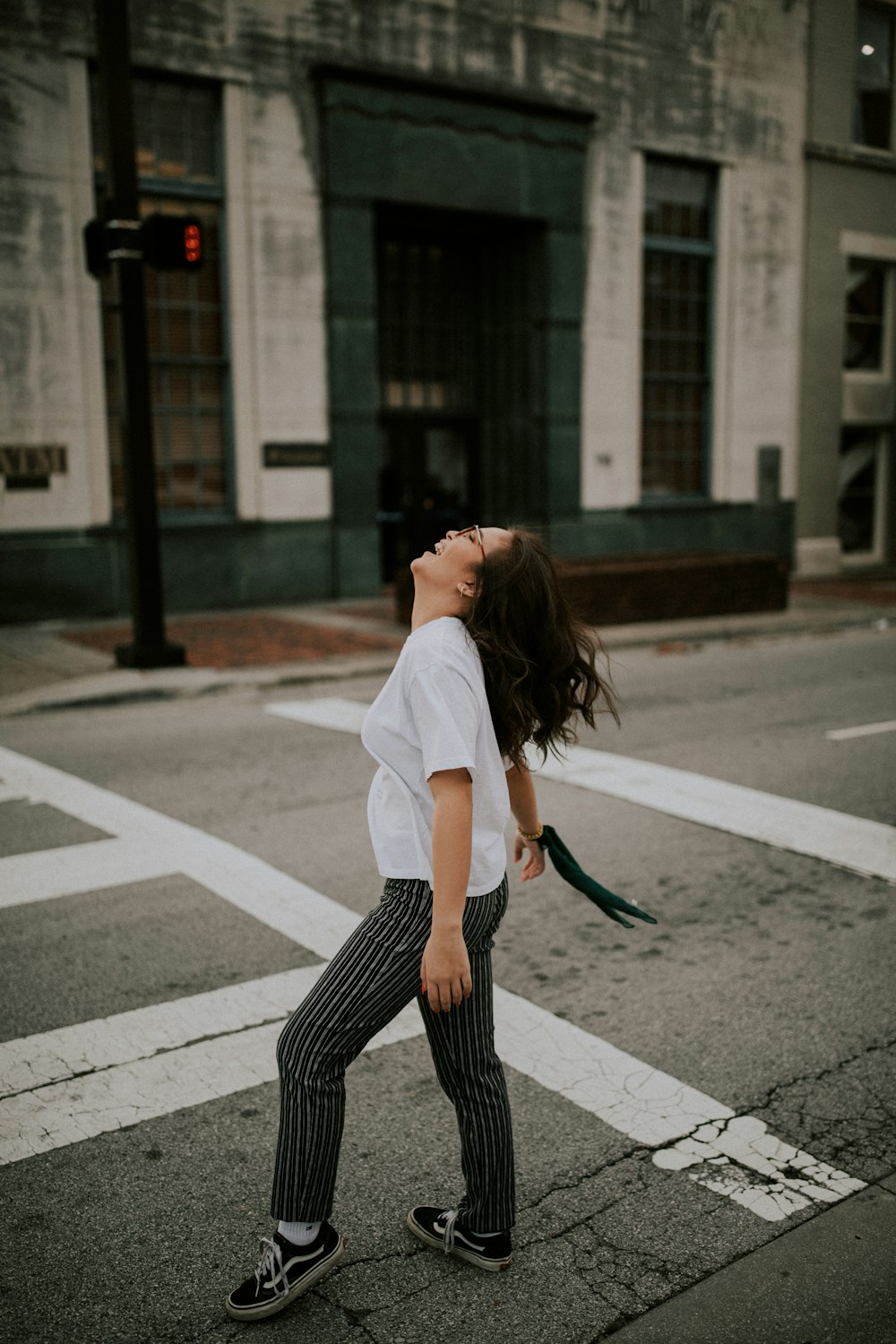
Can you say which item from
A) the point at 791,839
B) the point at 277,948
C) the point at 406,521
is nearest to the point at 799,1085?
the point at 277,948

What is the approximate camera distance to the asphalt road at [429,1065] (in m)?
2.64

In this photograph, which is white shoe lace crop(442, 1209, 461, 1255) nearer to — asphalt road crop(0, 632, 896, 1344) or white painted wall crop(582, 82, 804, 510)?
asphalt road crop(0, 632, 896, 1344)

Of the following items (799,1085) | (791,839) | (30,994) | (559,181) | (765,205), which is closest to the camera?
(799,1085)

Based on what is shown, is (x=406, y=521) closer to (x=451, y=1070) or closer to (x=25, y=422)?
(x=25, y=422)

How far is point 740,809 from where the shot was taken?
6.29 m

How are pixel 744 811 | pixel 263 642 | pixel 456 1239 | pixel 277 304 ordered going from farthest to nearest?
pixel 277 304 < pixel 263 642 < pixel 744 811 < pixel 456 1239

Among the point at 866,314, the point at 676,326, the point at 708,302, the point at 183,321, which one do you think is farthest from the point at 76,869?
the point at 866,314

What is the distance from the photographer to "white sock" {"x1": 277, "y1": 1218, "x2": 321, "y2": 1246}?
2535 mm

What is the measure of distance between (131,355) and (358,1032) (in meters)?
9.20

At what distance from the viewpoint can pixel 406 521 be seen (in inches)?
715

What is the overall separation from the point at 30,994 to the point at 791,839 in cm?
362

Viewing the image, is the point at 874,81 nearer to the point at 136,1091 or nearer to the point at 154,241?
the point at 154,241

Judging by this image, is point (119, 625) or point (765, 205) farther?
point (765, 205)

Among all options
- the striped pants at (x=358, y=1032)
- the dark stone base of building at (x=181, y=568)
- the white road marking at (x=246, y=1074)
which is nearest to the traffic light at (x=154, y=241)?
the dark stone base of building at (x=181, y=568)
